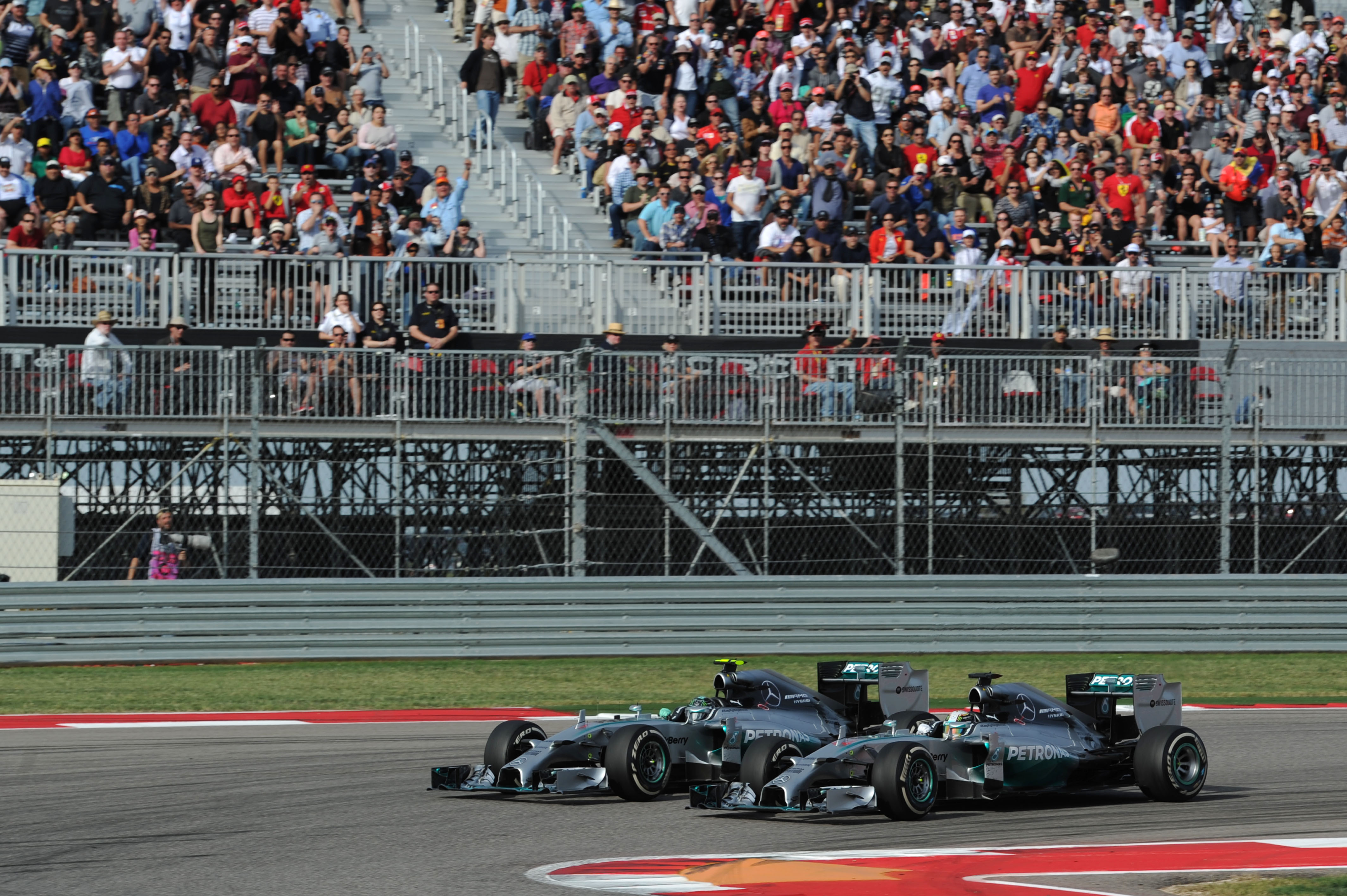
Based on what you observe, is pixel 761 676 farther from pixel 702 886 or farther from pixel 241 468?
pixel 241 468

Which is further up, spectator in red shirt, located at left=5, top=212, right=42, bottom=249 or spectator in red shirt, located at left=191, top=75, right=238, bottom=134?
spectator in red shirt, located at left=191, top=75, right=238, bottom=134

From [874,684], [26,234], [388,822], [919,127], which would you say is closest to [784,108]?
[919,127]

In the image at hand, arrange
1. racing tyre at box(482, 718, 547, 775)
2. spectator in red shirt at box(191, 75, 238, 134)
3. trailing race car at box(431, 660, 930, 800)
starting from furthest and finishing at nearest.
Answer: spectator in red shirt at box(191, 75, 238, 134) < racing tyre at box(482, 718, 547, 775) < trailing race car at box(431, 660, 930, 800)

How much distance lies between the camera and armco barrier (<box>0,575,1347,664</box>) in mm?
16062

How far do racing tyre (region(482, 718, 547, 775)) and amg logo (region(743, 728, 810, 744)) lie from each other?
1102 millimetres

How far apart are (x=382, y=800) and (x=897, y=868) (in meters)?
3.13

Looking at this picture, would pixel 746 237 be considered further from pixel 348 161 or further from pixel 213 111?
pixel 213 111

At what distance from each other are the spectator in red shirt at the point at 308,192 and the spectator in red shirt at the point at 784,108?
596cm

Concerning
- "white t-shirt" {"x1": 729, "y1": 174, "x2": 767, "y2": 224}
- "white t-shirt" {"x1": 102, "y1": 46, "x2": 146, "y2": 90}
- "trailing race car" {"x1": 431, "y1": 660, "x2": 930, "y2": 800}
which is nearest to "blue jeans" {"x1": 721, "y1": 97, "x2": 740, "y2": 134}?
"white t-shirt" {"x1": 729, "y1": 174, "x2": 767, "y2": 224}

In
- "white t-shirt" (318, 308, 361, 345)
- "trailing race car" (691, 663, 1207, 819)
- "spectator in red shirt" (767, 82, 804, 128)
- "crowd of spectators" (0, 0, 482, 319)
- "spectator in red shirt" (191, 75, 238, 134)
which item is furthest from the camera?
"spectator in red shirt" (767, 82, 804, 128)

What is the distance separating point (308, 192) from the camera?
2036 cm

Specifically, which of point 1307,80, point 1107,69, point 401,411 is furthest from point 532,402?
point 1307,80

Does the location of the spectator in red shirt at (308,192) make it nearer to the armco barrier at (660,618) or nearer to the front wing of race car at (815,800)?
the armco barrier at (660,618)

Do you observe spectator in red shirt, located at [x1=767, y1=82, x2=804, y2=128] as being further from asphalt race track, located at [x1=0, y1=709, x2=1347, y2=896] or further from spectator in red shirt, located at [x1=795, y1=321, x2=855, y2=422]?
asphalt race track, located at [x1=0, y1=709, x2=1347, y2=896]
